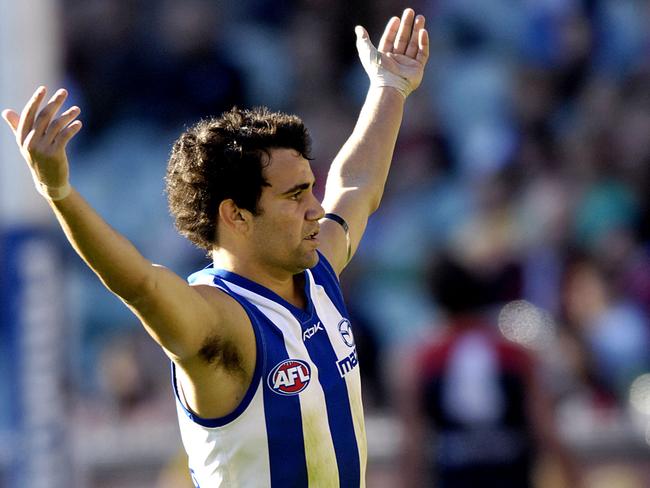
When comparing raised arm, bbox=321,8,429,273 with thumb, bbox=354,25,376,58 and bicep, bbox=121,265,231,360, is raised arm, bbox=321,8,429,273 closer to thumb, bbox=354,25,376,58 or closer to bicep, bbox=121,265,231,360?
thumb, bbox=354,25,376,58

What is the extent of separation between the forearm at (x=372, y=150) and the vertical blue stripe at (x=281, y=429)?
1133 millimetres

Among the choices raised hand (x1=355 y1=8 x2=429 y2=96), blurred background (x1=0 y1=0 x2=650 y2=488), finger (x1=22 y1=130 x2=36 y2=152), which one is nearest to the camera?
finger (x1=22 y1=130 x2=36 y2=152)

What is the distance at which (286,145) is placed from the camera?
15.6ft

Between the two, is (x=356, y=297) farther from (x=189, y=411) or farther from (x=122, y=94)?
(x=189, y=411)

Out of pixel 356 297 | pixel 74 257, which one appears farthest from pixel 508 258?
pixel 74 257

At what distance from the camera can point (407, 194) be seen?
457 inches

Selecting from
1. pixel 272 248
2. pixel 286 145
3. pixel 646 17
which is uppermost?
pixel 646 17

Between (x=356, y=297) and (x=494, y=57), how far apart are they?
2.45 meters

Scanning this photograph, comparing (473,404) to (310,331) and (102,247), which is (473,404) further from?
A: (102,247)

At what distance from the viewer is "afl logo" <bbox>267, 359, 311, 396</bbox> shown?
4.54m

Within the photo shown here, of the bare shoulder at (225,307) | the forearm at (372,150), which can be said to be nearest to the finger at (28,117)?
the bare shoulder at (225,307)

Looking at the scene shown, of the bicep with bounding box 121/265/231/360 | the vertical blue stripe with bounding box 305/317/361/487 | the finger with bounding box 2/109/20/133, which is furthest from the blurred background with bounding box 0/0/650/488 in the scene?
the finger with bounding box 2/109/20/133

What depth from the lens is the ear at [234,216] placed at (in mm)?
4699

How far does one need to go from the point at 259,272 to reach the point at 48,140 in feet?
3.27
